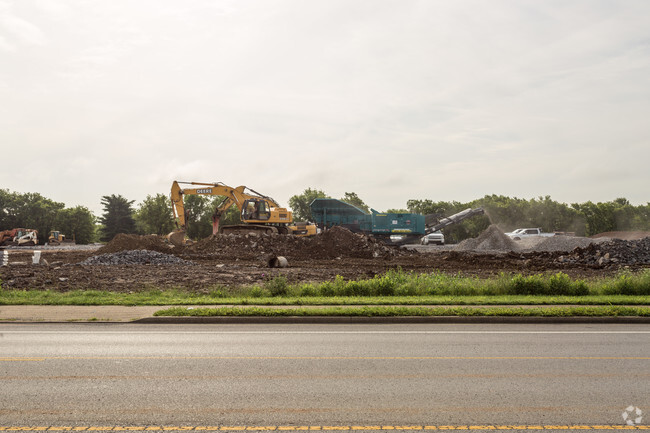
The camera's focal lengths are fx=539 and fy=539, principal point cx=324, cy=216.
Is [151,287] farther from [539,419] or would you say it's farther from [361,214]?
[361,214]

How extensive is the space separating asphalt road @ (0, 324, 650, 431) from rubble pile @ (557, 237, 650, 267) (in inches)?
733

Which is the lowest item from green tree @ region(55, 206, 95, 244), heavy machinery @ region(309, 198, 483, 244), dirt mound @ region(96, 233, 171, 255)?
dirt mound @ region(96, 233, 171, 255)

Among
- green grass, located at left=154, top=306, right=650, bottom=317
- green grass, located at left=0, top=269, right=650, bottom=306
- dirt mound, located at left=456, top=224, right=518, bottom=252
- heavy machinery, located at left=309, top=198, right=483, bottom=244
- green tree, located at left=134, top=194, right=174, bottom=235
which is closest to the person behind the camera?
green grass, located at left=154, top=306, right=650, bottom=317

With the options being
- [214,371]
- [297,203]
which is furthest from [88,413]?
[297,203]

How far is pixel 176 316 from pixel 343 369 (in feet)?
20.8

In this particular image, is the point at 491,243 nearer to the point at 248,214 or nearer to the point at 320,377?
the point at 248,214

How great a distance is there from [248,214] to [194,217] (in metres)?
61.1

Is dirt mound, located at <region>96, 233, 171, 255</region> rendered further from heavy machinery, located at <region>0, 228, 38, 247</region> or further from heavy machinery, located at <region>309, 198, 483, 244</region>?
heavy machinery, located at <region>0, 228, 38, 247</region>

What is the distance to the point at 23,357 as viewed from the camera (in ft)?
29.7

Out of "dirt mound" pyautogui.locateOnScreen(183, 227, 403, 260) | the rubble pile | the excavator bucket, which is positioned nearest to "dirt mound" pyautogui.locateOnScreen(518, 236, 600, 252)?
the rubble pile

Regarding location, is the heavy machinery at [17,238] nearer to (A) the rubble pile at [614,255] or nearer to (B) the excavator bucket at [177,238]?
(B) the excavator bucket at [177,238]

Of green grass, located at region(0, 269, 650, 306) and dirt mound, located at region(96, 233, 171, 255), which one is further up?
dirt mound, located at region(96, 233, 171, 255)

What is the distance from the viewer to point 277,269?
25.7 m

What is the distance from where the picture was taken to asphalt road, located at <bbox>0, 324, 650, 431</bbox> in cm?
607
